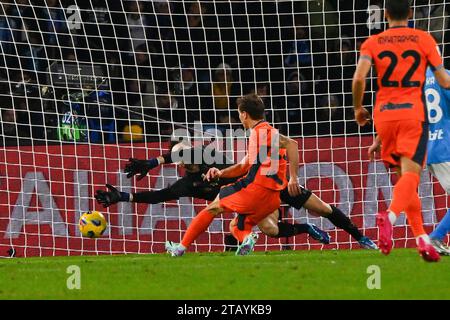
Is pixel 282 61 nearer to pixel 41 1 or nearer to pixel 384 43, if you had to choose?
pixel 41 1

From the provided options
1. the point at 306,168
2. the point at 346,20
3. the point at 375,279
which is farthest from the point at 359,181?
the point at 375,279

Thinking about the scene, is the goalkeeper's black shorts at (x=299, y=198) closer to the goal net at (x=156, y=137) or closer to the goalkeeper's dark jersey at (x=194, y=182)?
the goalkeeper's dark jersey at (x=194, y=182)

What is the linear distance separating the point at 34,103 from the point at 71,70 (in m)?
1.04

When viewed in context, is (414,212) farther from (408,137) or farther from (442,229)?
(442,229)

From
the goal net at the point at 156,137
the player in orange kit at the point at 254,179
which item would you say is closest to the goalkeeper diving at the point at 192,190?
the goal net at the point at 156,137

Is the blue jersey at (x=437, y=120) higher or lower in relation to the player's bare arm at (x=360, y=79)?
lower

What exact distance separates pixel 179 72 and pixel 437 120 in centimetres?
629

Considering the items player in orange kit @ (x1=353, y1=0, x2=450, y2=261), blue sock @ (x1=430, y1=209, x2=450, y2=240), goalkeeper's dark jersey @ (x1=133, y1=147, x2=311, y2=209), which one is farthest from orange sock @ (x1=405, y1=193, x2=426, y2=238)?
goalkeeper's dark jersey @ (x1=133, y1=147, x2=311, y2=209)

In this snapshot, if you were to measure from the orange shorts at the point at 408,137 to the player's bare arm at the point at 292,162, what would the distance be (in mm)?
2706

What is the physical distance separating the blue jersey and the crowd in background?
13.7 feet

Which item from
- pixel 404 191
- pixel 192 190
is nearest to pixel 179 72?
pixel 192 190

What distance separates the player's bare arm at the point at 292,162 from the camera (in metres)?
11.8

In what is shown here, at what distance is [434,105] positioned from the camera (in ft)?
35.7

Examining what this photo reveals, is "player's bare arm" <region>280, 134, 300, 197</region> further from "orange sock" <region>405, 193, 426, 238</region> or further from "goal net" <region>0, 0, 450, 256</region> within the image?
"goal net" <region>0, 0, 450, 256</region>
